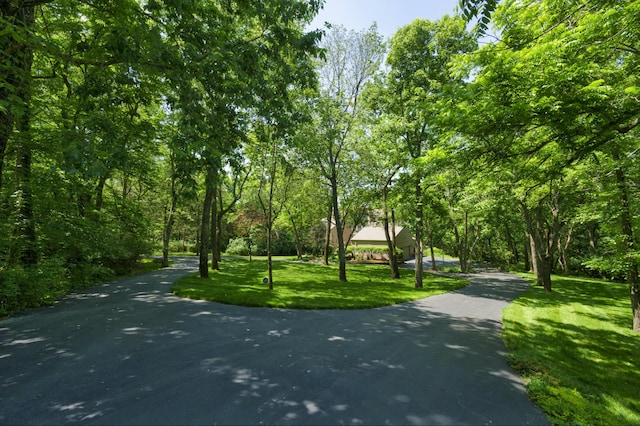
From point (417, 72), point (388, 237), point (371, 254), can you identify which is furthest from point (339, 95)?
point (371, 254)

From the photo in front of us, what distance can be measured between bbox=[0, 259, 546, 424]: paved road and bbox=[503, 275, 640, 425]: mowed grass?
422 mm

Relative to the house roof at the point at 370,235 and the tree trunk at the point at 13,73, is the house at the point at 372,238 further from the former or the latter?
the tree trunk at the point at 13,73

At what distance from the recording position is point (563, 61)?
458cm

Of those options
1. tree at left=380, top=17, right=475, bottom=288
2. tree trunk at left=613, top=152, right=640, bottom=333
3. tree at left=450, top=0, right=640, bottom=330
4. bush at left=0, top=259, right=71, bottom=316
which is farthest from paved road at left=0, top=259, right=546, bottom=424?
tree at left=380, top=17, right=475, bottom=288

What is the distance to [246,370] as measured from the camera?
4781 millimetres

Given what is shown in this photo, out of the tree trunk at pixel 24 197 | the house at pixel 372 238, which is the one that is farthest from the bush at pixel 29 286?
the house at pixel 372 238

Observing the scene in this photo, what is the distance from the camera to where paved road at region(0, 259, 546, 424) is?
3.67 metres

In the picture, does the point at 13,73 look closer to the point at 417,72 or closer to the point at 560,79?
the point at 560,79

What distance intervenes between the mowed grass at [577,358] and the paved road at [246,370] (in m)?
0.42

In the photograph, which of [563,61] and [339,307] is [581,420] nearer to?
[563,61]

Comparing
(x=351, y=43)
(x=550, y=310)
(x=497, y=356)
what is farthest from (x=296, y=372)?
(x=351, y=43)

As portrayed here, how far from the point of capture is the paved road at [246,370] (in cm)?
367

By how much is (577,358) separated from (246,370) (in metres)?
8.27

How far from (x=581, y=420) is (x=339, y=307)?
6.83m
